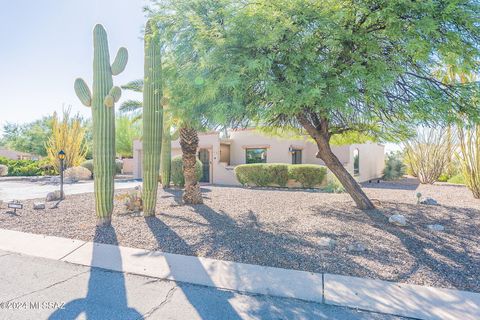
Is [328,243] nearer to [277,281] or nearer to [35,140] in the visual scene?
[277,281]

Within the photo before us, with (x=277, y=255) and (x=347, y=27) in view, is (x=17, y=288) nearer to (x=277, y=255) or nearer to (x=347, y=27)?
(x=277, y=255)

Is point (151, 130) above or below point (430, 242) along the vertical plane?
above

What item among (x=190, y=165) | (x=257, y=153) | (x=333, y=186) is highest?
(x=257, y=153)

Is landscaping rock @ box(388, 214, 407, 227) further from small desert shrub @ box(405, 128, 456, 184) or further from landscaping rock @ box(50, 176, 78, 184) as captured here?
landscaping rock @ box(50, 176, 78, 184)

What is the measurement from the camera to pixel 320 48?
5.11 metres

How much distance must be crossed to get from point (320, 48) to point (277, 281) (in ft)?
13.7

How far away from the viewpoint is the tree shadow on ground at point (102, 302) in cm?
300

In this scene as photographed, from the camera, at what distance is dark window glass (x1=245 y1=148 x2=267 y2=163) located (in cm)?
1864

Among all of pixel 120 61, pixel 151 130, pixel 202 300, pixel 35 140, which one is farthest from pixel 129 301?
pixel 35 140

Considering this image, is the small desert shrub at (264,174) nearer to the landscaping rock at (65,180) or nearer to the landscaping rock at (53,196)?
the landscaping rock at (53,196)

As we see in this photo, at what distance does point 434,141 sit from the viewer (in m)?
18.7

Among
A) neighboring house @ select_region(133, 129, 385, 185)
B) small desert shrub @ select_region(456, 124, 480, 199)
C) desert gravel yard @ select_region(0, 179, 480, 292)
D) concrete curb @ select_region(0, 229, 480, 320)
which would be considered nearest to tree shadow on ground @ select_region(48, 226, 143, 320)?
concrete curb @ select_region(0, 229, 480, 320)

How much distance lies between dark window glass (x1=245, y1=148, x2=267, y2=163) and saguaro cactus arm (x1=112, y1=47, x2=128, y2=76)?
12684 mm

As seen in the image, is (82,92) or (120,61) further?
(120,61)
